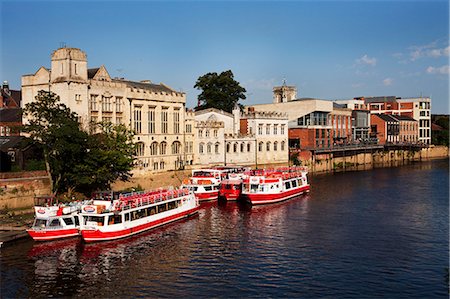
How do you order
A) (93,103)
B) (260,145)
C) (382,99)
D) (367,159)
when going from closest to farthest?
(93,103), (260,145), (367,159), (382,99)

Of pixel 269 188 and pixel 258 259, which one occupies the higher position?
pixel 269 188

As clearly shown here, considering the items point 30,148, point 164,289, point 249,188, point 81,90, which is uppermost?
point 81,90

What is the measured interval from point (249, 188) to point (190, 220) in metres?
13.1

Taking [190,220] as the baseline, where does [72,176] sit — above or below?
above

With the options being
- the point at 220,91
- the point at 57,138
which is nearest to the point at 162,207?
the point at 57,138

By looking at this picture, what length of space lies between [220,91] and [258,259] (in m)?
88.6

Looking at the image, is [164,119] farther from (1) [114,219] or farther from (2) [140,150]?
(1) [114,219]

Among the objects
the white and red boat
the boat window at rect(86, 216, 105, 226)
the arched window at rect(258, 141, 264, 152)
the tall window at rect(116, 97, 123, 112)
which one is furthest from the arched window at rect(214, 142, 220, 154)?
Answer: the boat window at rect(86, 216, 105, 226)

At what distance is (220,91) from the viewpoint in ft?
420

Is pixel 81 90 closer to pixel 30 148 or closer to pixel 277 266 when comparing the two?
pixel 30 148

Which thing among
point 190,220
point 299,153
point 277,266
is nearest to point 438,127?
point 299,153

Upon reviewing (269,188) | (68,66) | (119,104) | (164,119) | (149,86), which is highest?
(68,66)

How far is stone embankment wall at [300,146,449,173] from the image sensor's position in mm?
119250

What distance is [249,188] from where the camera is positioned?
6981 centimetres
